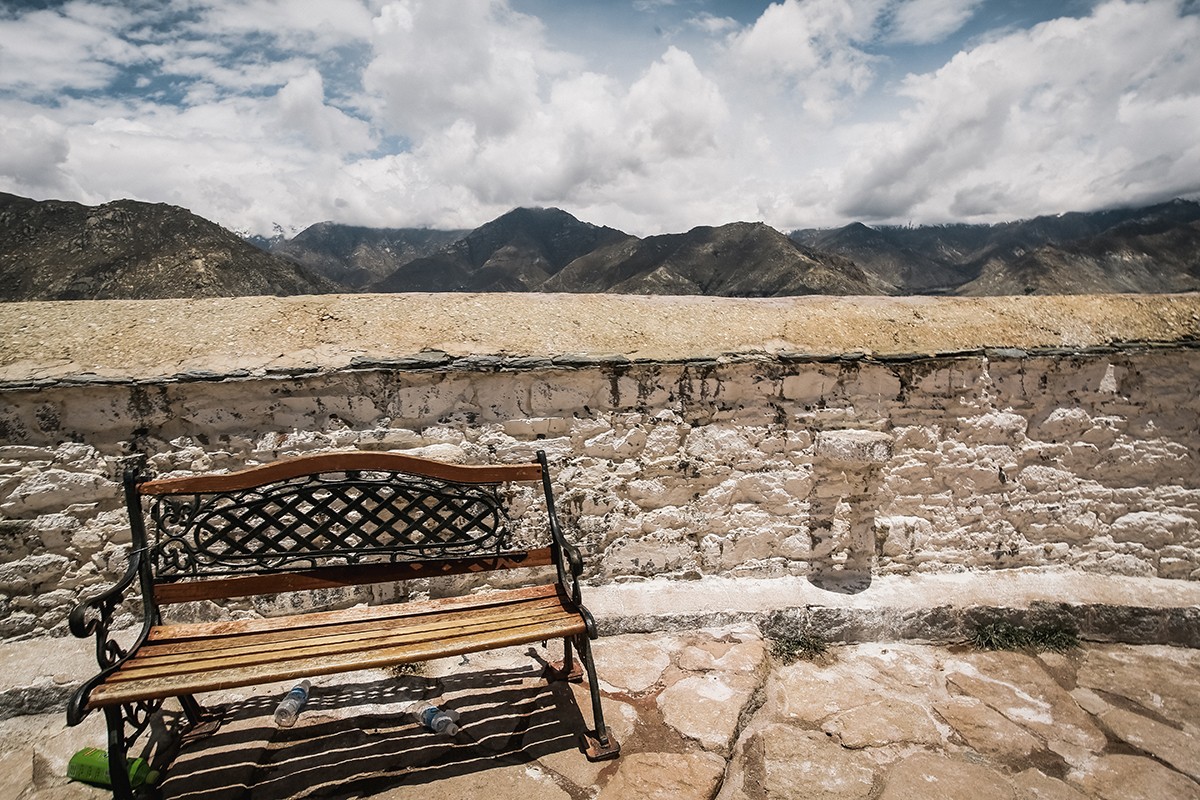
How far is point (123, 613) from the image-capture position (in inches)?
97.5

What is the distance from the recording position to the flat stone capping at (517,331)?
97.9 inches

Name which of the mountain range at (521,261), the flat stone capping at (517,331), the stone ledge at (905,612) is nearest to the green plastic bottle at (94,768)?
the flat stone capping at (517,331)

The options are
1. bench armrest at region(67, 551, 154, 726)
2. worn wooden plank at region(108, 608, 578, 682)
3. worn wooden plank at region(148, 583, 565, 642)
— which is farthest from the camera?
worn wooden plank at region(148, 583, 565, 642)

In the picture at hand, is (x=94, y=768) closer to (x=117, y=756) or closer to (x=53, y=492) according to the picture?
(x=117, y=756)

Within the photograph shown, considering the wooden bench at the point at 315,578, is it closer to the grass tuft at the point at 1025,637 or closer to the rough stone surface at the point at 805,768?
the rough stone surface at the point at 805,768

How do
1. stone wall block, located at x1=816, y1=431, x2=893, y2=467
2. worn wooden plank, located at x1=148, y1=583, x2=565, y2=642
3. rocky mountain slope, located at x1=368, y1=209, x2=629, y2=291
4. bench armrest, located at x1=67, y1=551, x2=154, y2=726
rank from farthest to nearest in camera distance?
1. rocky mountain slope, located at x1=368, y1=209, x2=629, y2=291
2. stone wall block, located at x1=816, y1=431, x2=893, y2=467
3. worn wooden plank, located at x1=148, y1=583, x2=565, y2=642
4. bench armrest, located at x1=67, y1=551, x2=154, y2=726

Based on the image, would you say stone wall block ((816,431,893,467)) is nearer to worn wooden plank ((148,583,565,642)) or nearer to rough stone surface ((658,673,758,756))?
rough stone surface ((658,673,758,756))

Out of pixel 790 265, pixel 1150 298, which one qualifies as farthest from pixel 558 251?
pixel 1150 298

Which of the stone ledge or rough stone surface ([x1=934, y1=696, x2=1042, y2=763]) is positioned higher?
the stone ledge

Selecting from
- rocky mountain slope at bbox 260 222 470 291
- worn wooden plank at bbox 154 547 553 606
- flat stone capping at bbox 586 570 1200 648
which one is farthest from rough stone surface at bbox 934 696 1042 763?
rocky mountain slope at bbox 260 222 470 291

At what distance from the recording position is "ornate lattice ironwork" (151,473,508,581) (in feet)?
7.34

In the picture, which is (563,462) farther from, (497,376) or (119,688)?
(119,688)

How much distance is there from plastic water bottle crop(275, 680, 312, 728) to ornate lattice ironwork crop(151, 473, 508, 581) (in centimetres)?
49

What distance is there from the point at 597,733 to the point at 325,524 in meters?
1.34
